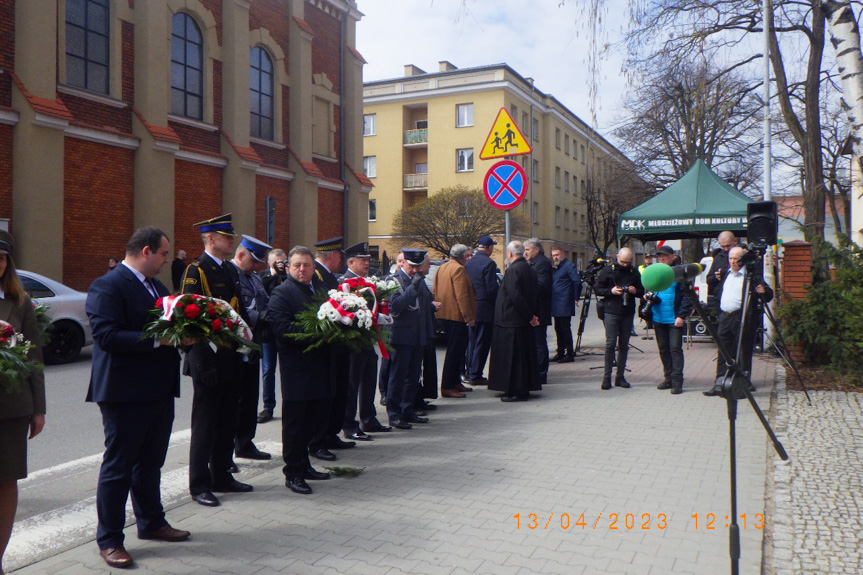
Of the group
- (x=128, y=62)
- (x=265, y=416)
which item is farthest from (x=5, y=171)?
(x=265, y=416)

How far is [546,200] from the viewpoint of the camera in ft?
181

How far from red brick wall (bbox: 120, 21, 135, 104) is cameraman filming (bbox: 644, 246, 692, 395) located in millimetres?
15057

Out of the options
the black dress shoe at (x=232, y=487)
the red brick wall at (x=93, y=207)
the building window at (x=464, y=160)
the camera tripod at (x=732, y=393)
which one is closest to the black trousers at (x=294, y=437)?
the black dress shoe at (x=232, y=487)

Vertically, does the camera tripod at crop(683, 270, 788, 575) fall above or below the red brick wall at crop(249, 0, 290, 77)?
below

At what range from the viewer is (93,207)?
58.4 ft

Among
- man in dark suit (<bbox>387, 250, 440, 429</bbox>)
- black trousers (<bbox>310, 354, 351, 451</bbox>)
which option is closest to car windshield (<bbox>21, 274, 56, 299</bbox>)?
man in dark suit (<bbox>387, 250, 440, 429</bbox>)

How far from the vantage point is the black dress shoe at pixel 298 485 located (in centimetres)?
538

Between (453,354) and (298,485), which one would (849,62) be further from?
(453,354)

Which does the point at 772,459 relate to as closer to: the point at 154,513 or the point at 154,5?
the point at 154,513

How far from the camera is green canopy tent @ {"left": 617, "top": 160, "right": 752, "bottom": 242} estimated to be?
13.1m

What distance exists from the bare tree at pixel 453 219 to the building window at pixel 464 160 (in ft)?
35.9

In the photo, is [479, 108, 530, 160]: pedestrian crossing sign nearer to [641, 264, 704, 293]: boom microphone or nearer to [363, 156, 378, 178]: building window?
→ [641, 264, 704, 293]: boom microphone

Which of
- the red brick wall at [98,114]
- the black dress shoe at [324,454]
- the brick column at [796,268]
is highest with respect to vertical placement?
the red brick wall at [98,114]

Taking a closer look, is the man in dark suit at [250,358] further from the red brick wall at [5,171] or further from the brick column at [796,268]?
the red brick wall at [5,171]
